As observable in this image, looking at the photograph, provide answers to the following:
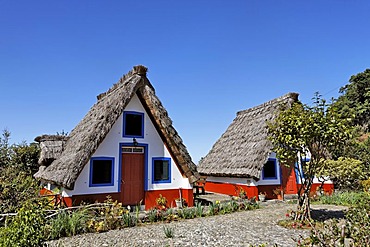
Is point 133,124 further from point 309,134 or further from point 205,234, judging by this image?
point 309,134

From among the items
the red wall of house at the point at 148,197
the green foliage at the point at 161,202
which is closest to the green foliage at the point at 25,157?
the red wall of house at the point at 148,197

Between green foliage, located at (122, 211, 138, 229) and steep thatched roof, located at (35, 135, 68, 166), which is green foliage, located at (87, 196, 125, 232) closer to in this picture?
green foliage, located at (122, 211, 138, 229)

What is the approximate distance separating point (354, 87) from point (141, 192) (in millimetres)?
35913

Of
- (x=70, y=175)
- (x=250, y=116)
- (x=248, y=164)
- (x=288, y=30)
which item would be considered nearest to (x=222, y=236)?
(x=70, y=175)

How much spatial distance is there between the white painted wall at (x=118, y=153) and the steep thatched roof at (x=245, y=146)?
383cm

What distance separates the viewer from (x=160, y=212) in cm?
1013

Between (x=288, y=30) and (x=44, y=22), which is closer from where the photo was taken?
(x=44, y=22)

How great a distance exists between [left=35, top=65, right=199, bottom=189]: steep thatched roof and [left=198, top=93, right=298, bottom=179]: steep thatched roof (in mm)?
3597

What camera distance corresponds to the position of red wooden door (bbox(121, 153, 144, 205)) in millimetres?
11953

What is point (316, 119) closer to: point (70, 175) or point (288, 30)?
point (288, 30)

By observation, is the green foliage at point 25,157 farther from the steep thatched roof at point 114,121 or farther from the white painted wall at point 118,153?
the white painted wall at point 118,153

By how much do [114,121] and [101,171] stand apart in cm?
211

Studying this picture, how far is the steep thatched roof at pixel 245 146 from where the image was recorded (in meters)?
14.4

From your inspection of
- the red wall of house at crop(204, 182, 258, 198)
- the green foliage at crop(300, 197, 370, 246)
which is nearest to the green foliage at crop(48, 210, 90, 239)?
the green foliage at crop(300, 197, 370, 246)
